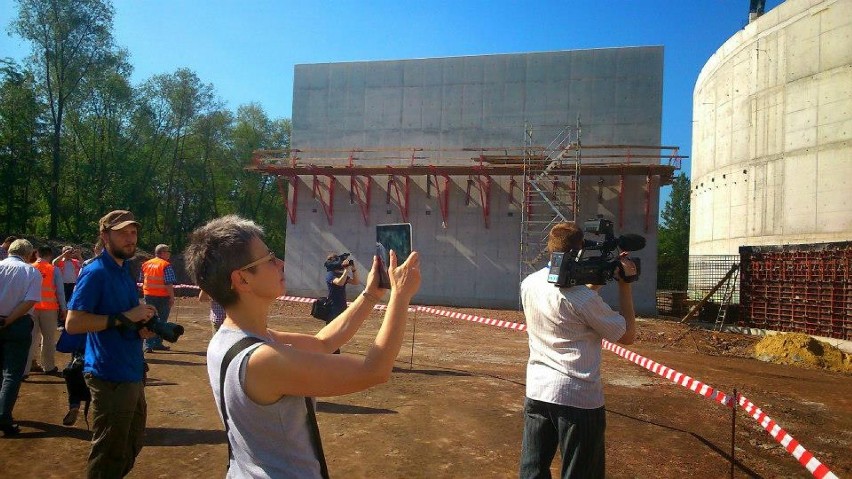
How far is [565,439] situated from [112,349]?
2.78 metres

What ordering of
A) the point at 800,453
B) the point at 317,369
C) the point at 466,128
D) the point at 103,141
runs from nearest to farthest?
the point at 317,369 → the point at 800,453 → the point at 466,128 → the point at 103,141

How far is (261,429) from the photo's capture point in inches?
66.8

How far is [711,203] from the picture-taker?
26.1 m

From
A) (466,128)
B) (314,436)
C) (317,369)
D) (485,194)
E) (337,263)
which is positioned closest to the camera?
(317,369)

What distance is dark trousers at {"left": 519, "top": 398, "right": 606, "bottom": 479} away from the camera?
2.94 meters

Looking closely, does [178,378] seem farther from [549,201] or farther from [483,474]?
[549,201]

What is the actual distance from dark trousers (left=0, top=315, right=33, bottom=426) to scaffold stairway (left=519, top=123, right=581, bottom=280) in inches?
662

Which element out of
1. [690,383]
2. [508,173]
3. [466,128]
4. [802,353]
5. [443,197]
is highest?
[466,128]

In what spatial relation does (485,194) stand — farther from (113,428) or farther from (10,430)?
(113,428)

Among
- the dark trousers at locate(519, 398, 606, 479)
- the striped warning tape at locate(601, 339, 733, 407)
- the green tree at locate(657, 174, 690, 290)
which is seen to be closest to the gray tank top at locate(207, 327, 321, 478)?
the dark trousers at locate(519, 398, 606, 479)

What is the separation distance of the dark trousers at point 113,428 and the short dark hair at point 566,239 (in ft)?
9.00

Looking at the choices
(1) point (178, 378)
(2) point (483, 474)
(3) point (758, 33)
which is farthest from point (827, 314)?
(1) point (178, 378)

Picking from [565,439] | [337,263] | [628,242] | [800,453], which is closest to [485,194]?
[337,263]

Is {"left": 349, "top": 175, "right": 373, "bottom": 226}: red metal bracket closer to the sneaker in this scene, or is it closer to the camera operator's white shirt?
the sneaker
